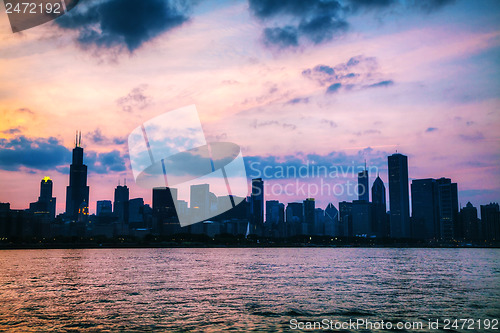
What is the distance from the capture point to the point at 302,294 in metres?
53.6

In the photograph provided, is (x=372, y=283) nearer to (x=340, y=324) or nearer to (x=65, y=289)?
(x=340, y=324)

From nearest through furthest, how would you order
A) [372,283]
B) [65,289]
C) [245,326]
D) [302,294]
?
[245,326] < [302,294] < [65,289] < [372,283]

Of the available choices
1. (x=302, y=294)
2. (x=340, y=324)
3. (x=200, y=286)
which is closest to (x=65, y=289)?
(x=200, y=286)

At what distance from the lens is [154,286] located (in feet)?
210

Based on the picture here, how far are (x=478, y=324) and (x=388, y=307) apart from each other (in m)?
9.67

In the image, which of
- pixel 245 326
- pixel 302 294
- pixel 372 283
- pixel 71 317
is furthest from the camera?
pixel 372 283

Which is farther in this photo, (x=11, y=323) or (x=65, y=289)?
(x=65, y=289)

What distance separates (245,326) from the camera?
113 ft

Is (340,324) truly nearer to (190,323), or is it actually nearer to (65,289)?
(190,323)

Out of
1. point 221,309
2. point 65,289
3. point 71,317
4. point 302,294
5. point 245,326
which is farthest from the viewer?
point 65,289

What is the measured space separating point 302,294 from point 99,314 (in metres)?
24.4

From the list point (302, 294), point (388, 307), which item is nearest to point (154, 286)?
point (302, 294)

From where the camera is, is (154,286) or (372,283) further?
(372,283)

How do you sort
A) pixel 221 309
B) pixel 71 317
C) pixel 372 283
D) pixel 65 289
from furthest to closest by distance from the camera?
pixel 372 283
pixel 65 289
pixel 221 309
pixel 71 317
